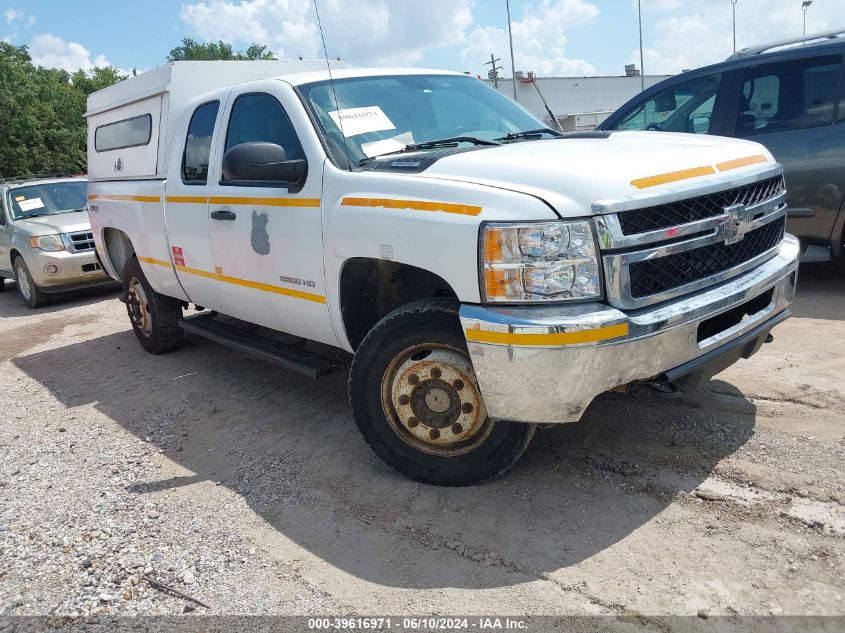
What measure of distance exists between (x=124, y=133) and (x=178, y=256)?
1891 millimetres

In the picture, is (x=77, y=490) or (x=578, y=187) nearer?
(x=578, y=187)

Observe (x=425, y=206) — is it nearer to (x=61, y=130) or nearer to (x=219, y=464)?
(x=219, y=464)

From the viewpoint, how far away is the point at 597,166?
2918 mm

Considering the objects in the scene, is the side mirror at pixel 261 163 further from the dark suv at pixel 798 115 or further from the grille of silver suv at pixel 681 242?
the dark suv at pixel 798 115

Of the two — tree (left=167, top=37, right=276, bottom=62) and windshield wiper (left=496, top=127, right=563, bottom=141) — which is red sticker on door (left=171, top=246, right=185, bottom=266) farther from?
tree (left=167, top=37, right=276, bottom=62)

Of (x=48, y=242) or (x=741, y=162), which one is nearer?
(x=741, y=162)

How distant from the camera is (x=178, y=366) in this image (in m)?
6.01

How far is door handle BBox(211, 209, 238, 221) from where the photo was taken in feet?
14.2

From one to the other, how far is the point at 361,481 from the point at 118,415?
91.9 inches

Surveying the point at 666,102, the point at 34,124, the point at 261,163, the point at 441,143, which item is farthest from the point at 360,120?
the point at 34,124

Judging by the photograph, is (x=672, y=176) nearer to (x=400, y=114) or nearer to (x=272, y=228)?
(x=400, y=114)

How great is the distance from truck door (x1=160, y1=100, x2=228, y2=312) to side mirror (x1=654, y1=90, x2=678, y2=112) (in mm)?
4188

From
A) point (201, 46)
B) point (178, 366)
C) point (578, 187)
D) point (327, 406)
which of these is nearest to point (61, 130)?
point (178, 366)

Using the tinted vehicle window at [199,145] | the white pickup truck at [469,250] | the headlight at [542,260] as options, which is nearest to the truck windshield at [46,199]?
the tinted vehicle window at [199,145]
